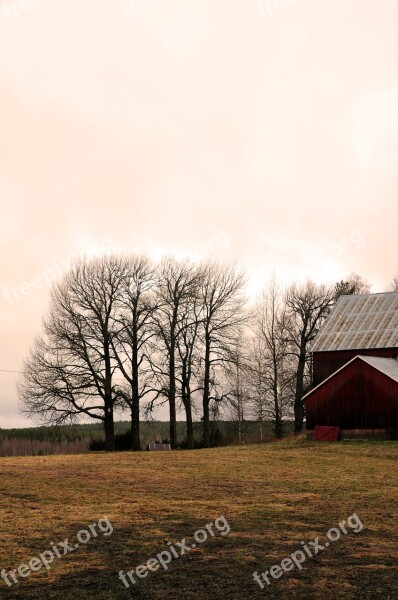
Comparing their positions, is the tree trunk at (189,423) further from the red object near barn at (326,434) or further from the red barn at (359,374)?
the red object near barn at (326,434)

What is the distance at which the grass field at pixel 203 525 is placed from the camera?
10633 mm

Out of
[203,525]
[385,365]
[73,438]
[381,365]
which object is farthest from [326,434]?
[203,525]

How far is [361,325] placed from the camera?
51.0 metres

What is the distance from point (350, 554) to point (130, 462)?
2210 cm

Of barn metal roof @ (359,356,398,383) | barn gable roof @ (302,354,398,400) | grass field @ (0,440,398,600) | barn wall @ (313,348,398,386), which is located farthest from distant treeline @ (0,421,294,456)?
grass field @ (0,440,398,600)

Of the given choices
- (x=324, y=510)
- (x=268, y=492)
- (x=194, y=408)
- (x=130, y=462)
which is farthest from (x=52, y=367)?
(x=324, y=510)

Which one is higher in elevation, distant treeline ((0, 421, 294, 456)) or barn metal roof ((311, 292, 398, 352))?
barn metal roof ((311, 292, 398, 352))

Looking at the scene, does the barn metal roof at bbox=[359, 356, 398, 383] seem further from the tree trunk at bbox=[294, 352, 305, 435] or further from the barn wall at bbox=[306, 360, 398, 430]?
the tree trunk at bbox=[294, 352, 305, 435]

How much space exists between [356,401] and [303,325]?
21734mm

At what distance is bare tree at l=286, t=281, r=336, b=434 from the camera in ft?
207

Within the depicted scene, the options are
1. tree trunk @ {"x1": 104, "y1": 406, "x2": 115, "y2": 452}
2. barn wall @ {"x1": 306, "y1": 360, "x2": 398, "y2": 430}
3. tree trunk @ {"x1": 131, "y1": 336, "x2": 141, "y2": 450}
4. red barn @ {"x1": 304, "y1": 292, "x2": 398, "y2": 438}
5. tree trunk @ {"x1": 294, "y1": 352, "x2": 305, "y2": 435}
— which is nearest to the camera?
barn wall @ {"x1": 306, "y1": 360, "x2": 398, "y2": 430}

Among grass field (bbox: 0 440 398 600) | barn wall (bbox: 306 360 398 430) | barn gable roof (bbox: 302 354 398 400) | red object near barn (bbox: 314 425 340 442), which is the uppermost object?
barn gable roof (bbox: 302 354 398 400)

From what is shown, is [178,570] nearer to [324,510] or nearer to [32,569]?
[32,569]

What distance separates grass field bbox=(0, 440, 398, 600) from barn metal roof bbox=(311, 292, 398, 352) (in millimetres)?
20045
